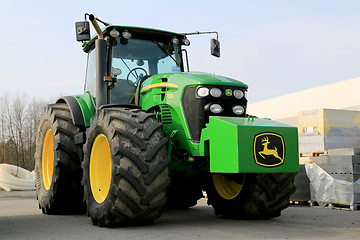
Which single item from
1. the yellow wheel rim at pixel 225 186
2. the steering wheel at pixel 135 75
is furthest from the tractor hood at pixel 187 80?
the yellow wheel rim at pixel 225 186

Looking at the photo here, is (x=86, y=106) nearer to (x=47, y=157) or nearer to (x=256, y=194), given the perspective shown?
(x=47, y=157)

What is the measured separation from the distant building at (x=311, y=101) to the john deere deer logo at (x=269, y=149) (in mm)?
25186

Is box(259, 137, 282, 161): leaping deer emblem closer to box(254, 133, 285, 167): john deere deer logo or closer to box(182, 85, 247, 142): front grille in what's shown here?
box(254, 133, 285, 167): john deere deer logo

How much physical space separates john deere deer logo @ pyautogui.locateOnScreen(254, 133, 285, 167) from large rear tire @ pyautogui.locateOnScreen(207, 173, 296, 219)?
93 centimetres

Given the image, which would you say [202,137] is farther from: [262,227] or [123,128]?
[262,227]

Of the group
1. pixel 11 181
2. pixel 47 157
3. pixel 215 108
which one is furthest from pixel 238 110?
pixel 11 181

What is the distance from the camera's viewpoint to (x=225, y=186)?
268 inches

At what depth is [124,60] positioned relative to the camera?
6.92 meters

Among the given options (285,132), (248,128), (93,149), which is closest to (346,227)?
(285,132)

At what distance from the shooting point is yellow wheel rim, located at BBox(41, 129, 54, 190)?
787 centimetres

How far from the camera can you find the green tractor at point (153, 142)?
16.8ft

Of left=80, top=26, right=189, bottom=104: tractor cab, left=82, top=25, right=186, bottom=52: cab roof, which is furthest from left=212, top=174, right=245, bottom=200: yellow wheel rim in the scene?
left=82, top=25, right=186, bottom=52: cab roof

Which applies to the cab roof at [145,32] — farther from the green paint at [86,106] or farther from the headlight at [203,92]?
the headlight at [203,92]

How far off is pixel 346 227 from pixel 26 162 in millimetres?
40525
